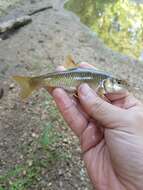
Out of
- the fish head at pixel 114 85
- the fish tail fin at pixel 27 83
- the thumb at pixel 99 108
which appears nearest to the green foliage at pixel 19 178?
the fish tail fin at pixel 27 83

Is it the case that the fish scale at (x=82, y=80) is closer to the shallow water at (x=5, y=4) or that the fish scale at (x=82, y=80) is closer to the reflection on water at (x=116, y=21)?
the reflection on water at (x=116, y=21)

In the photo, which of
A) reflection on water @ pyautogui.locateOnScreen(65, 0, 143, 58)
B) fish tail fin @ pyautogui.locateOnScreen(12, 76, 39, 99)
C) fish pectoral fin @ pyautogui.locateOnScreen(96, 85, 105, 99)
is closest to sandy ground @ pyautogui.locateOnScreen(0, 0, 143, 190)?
reflection on water @ pyautogui.locateOnScreen(65, 0, 143, 58)

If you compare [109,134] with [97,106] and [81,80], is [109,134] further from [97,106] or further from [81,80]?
[81,80]

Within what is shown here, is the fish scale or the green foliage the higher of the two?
the fish scale

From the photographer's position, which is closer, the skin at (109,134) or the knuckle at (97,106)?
the skin at (109,134)

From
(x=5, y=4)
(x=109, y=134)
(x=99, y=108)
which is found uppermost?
(x=99, y=108)

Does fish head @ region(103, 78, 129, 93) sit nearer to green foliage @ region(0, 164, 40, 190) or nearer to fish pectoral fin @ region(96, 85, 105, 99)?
fish pectoral fin @ region(96, 85, 105, 99)

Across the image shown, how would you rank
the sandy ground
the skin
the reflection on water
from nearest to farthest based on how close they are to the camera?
1. the skin
2. the sandy ground
3. the reflection on water

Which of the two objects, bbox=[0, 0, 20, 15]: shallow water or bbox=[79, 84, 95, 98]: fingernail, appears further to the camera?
bbox=[0, 0, 20, 15]: shallow water

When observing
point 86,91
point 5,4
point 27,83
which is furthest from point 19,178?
point 5,4
